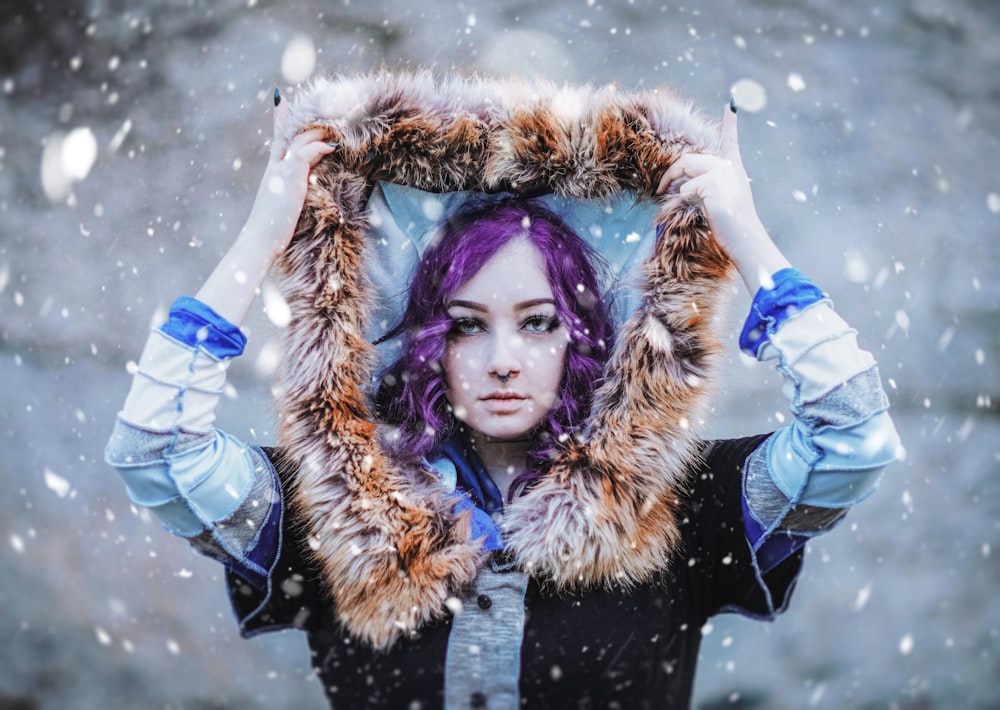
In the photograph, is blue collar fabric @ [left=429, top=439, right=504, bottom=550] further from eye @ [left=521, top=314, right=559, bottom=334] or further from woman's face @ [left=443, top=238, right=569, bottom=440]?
eye @ [left=521, top=314, right=559, bottom=334]

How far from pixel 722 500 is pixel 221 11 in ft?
7.08

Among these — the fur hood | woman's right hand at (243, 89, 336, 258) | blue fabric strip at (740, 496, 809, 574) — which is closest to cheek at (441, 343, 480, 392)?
the fur hood

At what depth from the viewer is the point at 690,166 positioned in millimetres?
1173

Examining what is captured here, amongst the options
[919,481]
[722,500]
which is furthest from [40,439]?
[919,481]

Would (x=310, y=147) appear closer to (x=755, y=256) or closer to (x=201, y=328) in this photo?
(x=201, y=328)

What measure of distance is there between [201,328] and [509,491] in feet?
1.56

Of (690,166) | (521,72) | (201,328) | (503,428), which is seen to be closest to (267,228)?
(201,328)

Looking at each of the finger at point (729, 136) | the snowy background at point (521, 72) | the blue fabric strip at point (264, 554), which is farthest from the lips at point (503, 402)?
the snowy background at point (521, 72)

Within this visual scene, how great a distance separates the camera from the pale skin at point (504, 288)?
1.12 m

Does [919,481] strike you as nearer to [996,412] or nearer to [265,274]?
[996,412]

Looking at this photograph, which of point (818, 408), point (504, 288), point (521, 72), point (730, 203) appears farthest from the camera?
point (521, 72)

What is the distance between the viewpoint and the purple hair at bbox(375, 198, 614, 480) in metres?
1.23

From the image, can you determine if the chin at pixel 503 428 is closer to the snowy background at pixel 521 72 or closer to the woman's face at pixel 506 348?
the woman's face at pixel 506 348

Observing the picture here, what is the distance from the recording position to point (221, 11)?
8.50 feet
